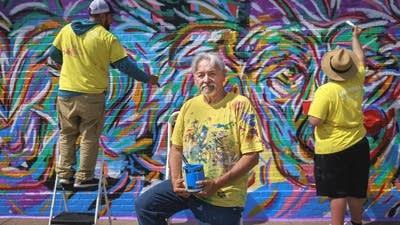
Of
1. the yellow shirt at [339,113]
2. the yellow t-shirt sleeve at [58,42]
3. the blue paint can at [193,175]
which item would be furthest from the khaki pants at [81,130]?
the yellow shirt at [339,113]

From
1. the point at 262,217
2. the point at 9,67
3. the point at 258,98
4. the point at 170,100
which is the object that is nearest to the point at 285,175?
the point at 262,217

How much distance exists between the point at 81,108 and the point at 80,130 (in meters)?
0.23

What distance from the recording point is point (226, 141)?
3.57 m

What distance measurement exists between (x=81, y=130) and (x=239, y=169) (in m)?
1.75

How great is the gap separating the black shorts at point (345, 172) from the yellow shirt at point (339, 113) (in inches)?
2.5

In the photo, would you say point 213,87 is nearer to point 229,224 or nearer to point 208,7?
point 229,224

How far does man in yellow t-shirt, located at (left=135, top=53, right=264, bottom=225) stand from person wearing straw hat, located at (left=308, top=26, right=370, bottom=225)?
A: 3.66ft

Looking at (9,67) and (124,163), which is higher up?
(9,67)

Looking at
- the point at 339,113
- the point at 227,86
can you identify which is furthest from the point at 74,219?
the point at 339,113

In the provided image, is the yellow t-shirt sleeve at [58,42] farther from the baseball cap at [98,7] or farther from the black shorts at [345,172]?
the black shorts at [345,172]

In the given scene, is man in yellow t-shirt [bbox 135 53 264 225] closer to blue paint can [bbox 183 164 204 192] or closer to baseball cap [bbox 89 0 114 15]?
blue paint can [bbox 183 164 204 192]

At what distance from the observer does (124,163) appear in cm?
581

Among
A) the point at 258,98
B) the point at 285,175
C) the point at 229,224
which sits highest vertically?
the point at 258,98

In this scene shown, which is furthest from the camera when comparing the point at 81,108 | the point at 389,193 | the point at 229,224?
the point at 389,193
